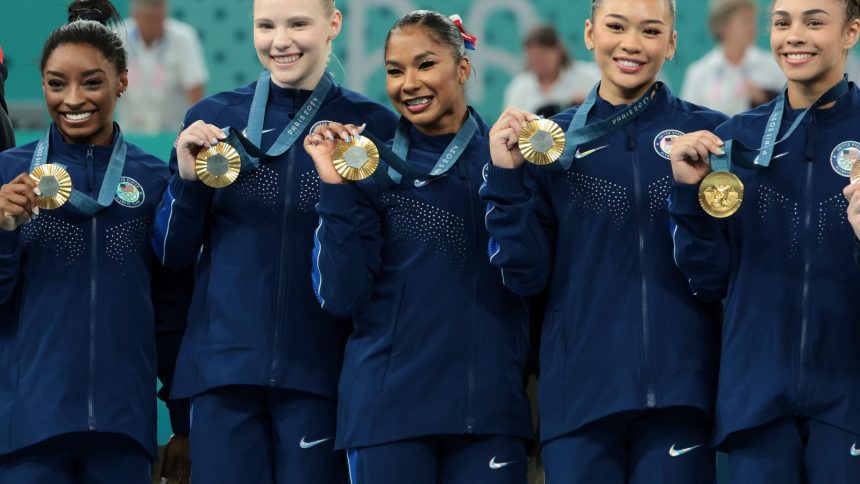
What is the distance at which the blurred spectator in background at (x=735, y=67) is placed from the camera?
9.09 meters

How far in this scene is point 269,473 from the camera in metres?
4.20

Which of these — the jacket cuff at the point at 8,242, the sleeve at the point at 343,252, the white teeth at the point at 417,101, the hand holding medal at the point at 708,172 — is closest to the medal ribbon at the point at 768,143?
the hand holding medal at the point at 708,172

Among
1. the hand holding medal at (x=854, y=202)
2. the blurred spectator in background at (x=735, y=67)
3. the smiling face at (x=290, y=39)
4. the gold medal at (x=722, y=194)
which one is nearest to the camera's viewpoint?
the hand holding medal at (x=854, y=202)

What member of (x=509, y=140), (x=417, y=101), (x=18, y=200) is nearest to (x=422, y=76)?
(x=417, y=101)

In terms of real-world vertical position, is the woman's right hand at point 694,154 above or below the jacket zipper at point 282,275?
above

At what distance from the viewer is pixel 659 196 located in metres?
4.04

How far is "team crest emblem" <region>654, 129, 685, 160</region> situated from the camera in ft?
13.3

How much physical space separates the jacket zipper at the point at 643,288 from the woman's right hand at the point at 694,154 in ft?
0.60

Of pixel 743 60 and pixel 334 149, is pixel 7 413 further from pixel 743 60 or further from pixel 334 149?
pixel 743 60

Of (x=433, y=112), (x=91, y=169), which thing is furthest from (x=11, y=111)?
(x=433, y=112)

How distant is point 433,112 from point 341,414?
3.09 feet

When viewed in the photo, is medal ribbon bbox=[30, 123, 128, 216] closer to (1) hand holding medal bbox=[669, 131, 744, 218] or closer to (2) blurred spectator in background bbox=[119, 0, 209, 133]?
(1) hand holding medal bbox=[669, 131, 744, 218]

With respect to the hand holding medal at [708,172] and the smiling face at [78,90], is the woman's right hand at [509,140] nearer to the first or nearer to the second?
the hand holding medal at [708,172]

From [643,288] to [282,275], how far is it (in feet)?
3.53
